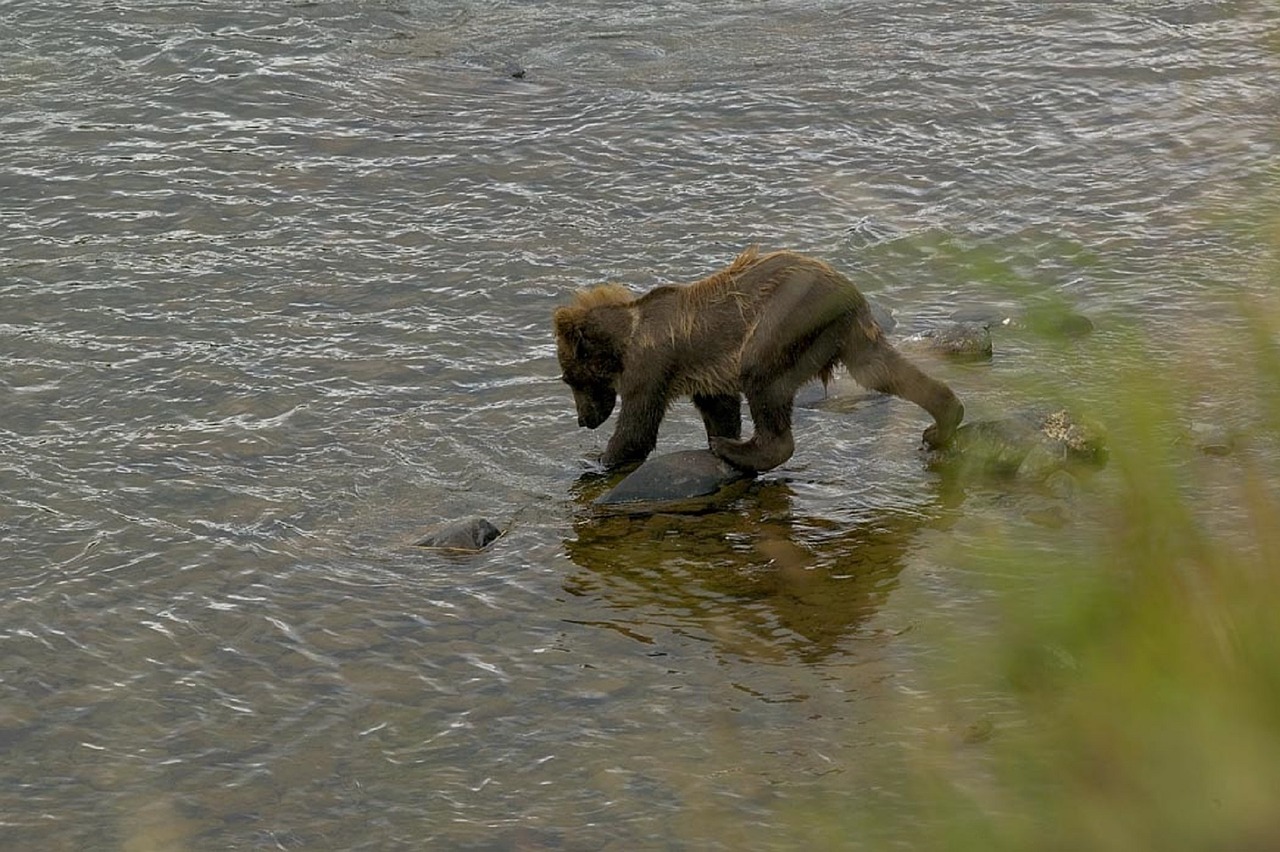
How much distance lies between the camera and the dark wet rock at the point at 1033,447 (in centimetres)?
835

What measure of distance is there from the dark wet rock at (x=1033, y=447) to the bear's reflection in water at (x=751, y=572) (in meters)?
0.51

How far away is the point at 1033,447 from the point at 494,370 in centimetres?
339

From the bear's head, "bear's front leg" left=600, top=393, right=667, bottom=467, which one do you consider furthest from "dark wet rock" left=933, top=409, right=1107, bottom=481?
the bear's head

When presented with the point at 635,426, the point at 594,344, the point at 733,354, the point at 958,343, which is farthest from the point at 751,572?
the point at 958,343

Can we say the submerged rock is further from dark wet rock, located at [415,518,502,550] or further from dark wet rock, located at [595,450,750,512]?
dark wet rock, located at [415,518,502,550]

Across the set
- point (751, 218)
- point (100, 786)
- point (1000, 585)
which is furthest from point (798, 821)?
point (751, 218)

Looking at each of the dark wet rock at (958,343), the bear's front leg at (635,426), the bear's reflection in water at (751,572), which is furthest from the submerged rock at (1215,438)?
the bear's front leg at (635,426)

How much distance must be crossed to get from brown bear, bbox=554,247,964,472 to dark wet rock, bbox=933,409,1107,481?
0.18 metres

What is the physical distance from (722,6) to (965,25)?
7.71ft

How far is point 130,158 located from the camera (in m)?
13.4

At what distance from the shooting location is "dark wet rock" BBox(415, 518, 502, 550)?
27.8 feet

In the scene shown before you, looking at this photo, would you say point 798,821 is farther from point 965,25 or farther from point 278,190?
point 965,25

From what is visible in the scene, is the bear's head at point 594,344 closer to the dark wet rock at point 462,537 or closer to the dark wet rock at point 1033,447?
the dark wet rock at point 462,537

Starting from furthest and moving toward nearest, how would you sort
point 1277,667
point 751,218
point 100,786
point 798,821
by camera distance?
point 751,218 → point 100,786 → point 798,821 → point 1277,667
